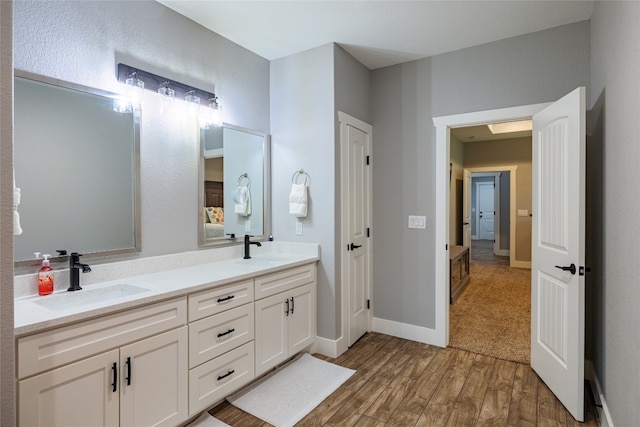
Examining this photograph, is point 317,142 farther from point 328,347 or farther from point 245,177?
point 328,347

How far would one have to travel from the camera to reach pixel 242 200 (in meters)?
2.94

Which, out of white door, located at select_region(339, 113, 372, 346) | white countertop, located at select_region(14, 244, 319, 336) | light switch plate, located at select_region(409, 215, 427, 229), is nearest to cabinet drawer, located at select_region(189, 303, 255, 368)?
white countertop, located at select_region(14, 244, 319, 336)

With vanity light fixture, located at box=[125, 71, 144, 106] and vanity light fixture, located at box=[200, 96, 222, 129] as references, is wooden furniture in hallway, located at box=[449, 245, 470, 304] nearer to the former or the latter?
vanity light fixture, located at box=[200, 96, 222, 129]

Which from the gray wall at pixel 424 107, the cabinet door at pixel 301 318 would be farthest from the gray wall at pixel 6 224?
the gray wall at pixel 424 107

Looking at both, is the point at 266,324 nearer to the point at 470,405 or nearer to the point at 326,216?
the point at 326,216

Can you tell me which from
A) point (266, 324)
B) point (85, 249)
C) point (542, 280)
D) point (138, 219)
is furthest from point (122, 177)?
point (542, 280)

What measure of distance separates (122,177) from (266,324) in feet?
4.54

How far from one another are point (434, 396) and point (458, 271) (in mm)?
2973

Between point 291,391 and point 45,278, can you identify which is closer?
point 45,278

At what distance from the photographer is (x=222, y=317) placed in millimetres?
2080

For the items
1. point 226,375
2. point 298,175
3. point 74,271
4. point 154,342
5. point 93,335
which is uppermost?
point 298,175

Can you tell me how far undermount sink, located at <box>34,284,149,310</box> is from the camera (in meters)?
1.67

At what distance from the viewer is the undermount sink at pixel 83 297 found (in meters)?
1.67

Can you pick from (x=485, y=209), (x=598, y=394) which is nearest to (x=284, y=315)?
(x=598, y=394)
